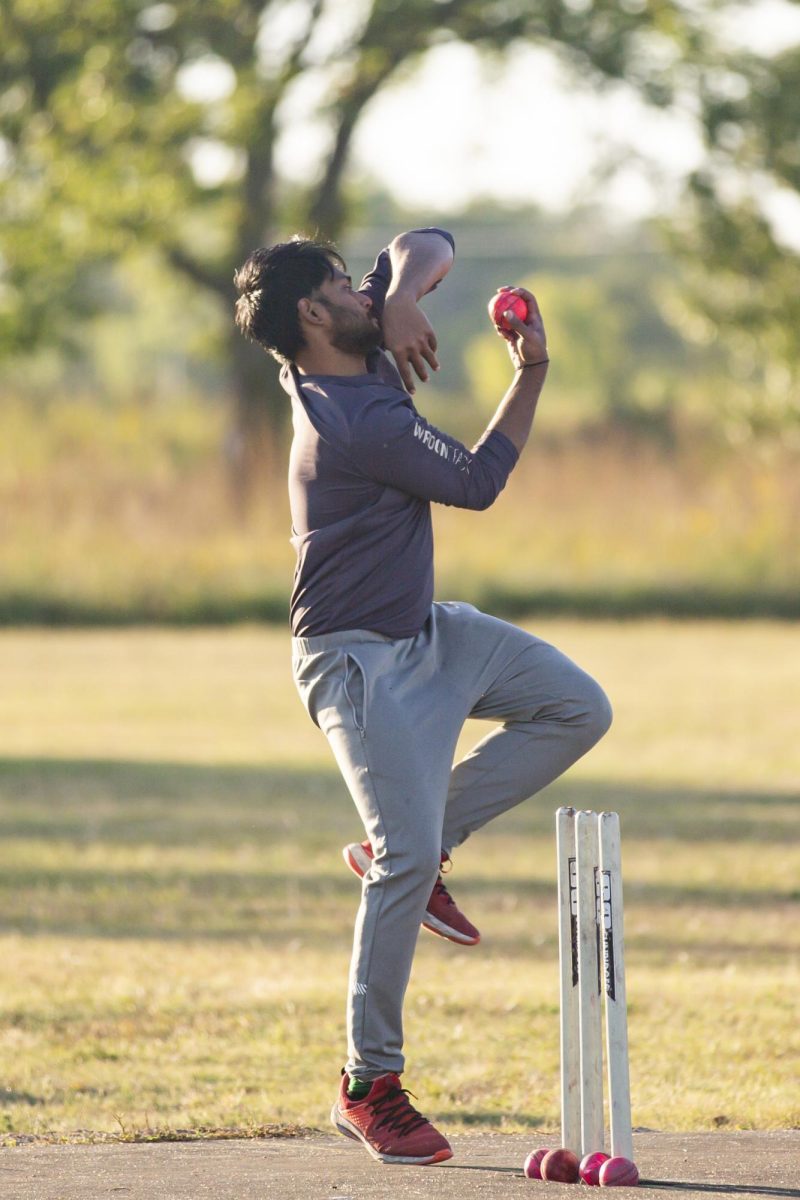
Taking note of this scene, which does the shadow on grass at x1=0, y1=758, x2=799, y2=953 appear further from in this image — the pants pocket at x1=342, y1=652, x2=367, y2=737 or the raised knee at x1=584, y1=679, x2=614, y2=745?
the pants pocket at x1=342, y1=652, x2=367, y2=737

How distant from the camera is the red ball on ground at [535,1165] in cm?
465

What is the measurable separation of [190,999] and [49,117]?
20.5 m

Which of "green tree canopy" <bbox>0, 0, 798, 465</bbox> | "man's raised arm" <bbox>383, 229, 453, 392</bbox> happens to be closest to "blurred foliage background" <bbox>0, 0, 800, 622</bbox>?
"green tree canopy" <bbox>0, 0, 798, 465</bbox>

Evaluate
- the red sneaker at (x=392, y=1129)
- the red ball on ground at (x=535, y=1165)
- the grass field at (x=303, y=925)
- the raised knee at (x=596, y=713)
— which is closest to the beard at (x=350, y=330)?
the raised knee at (x=596, y=713)

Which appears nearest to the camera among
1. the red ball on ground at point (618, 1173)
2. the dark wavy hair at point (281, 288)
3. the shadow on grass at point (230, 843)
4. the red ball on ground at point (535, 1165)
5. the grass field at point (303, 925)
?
the red ball on ground at point (618, 1173)

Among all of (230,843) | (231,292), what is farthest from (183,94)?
(230,843)

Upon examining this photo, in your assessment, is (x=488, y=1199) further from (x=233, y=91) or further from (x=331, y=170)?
(x=331, y=170)

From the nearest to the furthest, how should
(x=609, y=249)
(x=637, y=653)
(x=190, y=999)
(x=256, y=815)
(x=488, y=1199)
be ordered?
(x=488, y=1199)
(x=190, y=999)
(x=256, y=815)
(x=637, y=653)
(x=609, y=249)

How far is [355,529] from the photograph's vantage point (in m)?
4.82

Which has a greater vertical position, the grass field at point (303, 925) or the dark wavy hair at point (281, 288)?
the dark wavy hair at point (281, 288)

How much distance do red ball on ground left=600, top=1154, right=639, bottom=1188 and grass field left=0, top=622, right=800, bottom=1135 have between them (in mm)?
1065

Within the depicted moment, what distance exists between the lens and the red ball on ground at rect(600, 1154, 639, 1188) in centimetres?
451

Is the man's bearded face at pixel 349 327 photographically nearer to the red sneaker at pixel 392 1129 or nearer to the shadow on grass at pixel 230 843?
the red sneaker at pixel 392 1129

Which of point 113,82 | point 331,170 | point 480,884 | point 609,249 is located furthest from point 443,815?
point 609,249
